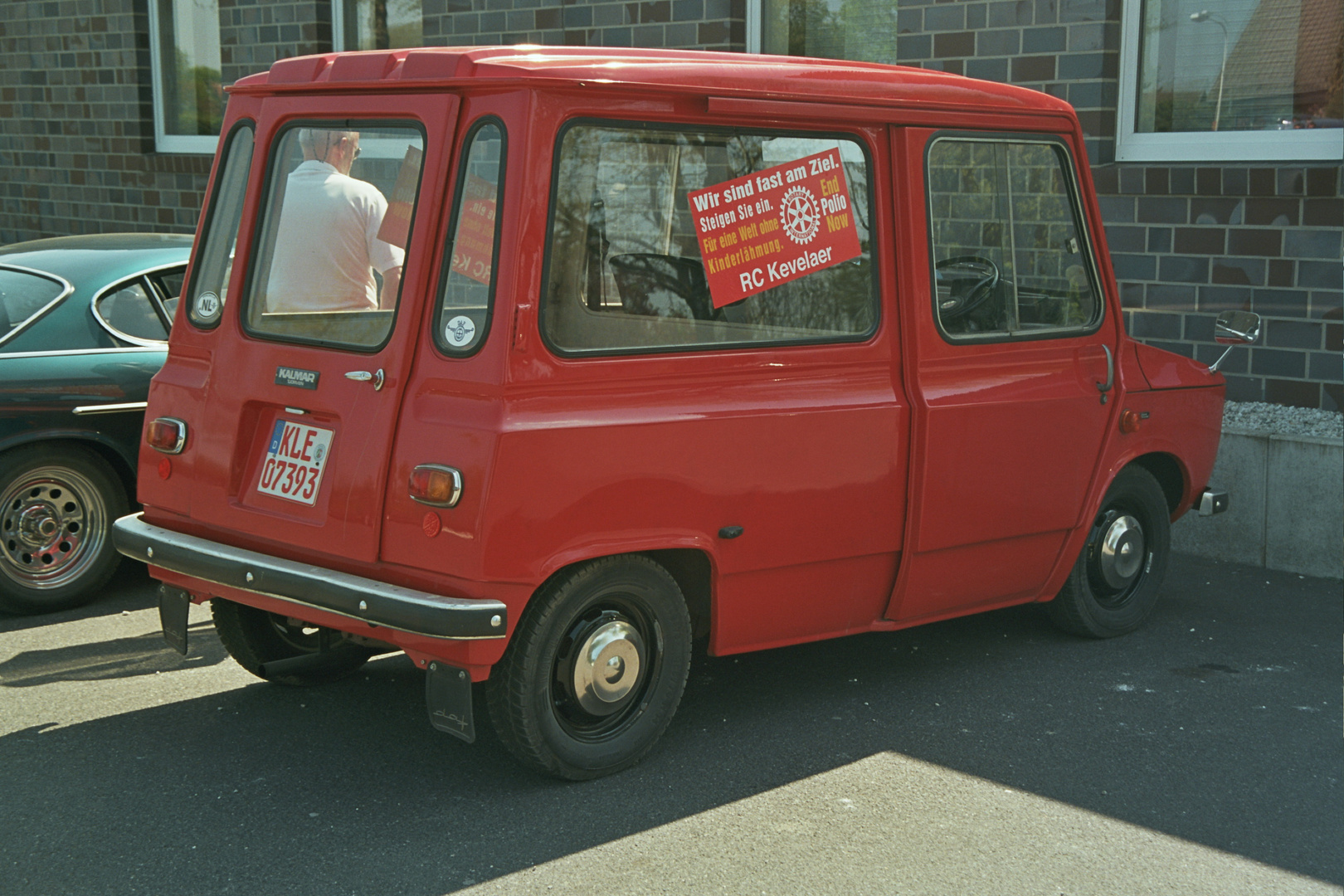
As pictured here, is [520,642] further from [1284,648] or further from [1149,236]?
[1149,236]

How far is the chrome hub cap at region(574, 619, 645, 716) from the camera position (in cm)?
421

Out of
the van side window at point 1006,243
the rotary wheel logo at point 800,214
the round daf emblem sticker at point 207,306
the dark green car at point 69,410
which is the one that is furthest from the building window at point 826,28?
the round daf emblem sticker at point 207,306

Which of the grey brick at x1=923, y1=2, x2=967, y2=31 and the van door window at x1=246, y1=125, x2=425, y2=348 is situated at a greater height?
the grey brick at x1=923, y1=2, x2=967, y2=31

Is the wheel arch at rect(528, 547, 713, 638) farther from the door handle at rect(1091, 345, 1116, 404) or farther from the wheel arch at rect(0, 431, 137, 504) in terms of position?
the wheel arch at rect(0, 431, 137, 504)

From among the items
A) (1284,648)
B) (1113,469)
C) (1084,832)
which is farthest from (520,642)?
(1284,648)

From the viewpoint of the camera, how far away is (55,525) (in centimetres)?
611

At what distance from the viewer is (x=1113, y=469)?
553cm

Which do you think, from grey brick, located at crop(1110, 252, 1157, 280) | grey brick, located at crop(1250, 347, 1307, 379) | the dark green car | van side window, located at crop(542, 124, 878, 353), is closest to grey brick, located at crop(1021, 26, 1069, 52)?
grey brick, located at crop(1110, 252, 1157, 280)

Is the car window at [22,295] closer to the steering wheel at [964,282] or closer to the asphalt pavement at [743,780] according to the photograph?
the asphalt pavement at [743,780]

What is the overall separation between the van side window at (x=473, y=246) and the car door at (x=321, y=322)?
0.08m

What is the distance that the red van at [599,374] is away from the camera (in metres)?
3.96

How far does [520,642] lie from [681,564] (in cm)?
70

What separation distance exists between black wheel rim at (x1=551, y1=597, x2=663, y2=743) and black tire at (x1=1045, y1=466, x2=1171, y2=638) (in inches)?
81.9

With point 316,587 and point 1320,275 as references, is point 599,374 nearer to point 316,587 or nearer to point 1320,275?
point 316,587
